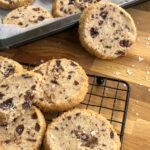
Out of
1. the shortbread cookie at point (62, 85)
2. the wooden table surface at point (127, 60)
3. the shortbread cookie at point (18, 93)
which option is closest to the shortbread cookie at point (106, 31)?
the wooden table surface at point (127, 60)

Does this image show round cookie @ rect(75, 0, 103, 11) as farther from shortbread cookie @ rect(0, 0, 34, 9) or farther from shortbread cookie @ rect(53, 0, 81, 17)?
shortbread cookie @ rect(0, 0, 34, 9)

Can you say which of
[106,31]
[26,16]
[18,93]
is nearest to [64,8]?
[26,16]

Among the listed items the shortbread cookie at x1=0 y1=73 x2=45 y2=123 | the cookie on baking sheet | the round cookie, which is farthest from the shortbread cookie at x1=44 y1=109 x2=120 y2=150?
the round cookie

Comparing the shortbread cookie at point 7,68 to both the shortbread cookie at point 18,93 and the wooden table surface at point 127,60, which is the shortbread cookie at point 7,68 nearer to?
the shortbread cookie at point 18,93

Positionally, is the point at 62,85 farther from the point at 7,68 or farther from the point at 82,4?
the point at 82,4

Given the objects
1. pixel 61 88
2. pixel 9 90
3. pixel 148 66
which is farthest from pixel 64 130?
pixel 148 66

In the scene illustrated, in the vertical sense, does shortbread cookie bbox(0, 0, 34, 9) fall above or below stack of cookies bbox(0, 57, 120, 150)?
above
